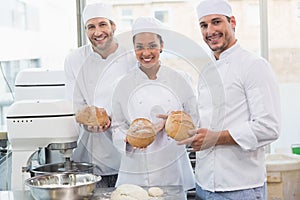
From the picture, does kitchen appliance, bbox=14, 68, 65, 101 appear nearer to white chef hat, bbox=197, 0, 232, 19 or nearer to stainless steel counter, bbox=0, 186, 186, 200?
stainless steel counter, bbox=0, 186, 186, 200

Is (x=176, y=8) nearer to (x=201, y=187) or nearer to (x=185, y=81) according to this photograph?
(x=185, y=81)

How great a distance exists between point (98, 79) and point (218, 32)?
1.94 ft

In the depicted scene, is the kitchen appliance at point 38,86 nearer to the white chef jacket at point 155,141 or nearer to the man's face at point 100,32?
the man's face at point 100,32

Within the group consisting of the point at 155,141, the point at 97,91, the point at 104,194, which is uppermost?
the point at 97,91

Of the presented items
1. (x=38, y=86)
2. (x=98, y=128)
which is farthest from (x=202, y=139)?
(x=38, y=86)

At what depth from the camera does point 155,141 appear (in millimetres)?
1864

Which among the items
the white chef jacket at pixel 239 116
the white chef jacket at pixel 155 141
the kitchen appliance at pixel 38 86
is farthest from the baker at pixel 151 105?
the kitchen appliance at pixel 38 86

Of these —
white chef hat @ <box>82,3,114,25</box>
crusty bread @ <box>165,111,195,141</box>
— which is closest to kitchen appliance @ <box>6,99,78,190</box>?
crusty bread @ <box>165,111,195,141</box>

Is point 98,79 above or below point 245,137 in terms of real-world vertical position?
above

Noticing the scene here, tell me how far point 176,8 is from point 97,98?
1481mm

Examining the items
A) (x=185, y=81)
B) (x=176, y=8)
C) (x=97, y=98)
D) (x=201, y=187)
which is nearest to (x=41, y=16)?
(x=176, y=8)

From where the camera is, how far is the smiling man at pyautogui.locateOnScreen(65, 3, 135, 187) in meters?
1.98

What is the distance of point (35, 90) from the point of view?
249cm

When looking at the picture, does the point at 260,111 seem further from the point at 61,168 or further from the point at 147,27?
the point at 61,168
